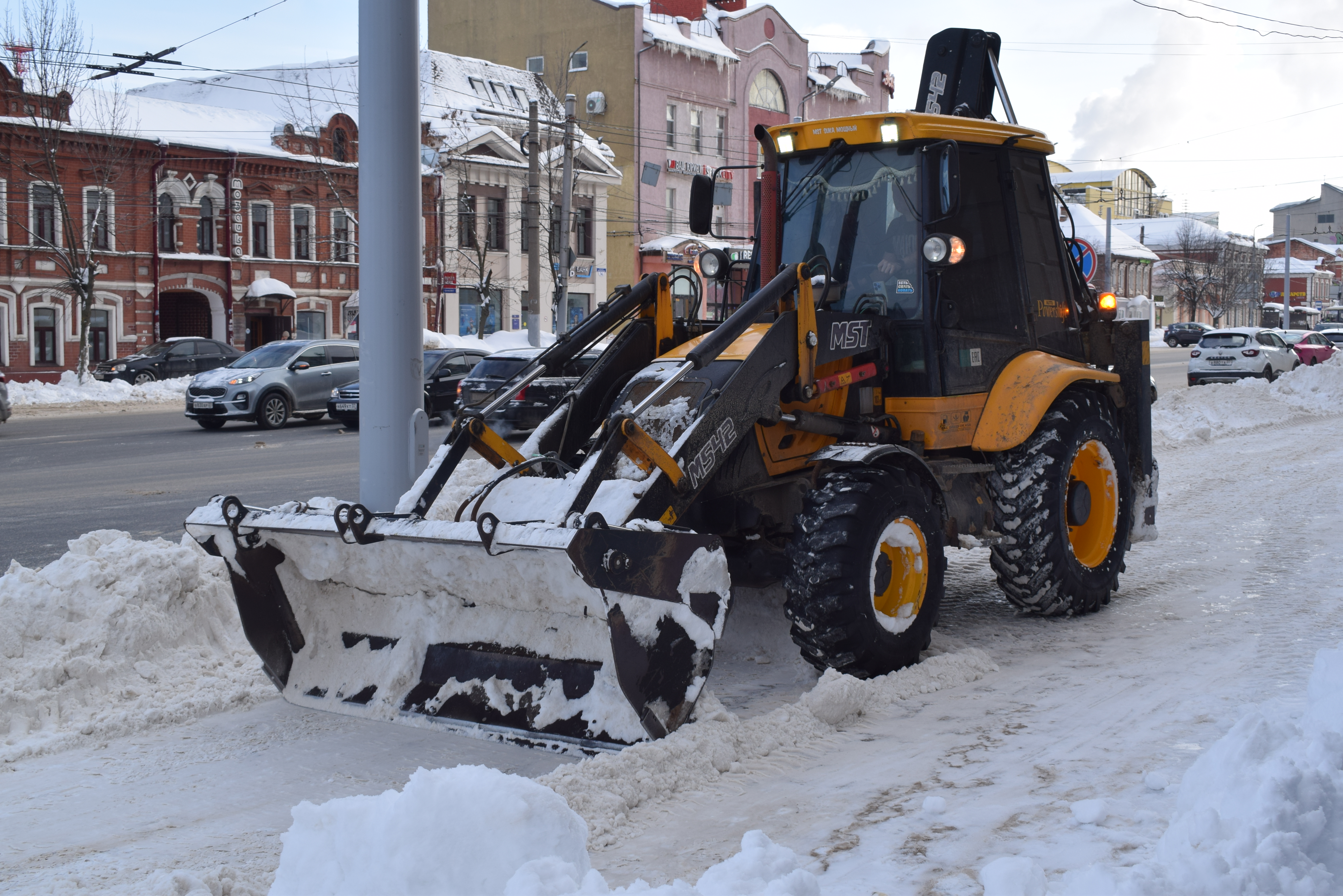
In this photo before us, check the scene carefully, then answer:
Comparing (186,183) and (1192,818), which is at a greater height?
(186,183)

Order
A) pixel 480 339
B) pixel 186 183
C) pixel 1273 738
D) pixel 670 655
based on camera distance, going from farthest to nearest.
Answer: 1. pixel 480 339
2. pixel 186 183
3. pixel 670 655
4. pixel 1273 738

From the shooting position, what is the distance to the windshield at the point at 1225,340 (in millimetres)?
28891

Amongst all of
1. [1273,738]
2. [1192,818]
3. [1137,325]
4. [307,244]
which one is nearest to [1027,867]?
[1192,818]

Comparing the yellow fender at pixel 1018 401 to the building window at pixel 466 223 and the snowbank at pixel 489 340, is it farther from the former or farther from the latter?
the building window at pixel 466 223

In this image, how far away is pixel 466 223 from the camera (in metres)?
44.3

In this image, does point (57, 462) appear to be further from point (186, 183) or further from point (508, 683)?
point (186, 183)

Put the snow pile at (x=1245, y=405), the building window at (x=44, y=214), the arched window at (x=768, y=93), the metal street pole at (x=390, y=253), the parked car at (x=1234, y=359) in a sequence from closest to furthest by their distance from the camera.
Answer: the metal street pole at (x=390, y=253), the snow pile at (x=1245, y=405), the parked car at (x=1234, y=359), the building window at (x=44, y=214), the arched window at (x=768, y=93)

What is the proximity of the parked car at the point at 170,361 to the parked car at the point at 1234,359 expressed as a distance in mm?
23807

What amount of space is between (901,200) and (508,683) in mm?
3159

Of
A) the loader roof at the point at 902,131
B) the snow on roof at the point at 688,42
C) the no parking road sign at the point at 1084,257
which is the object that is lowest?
the no parking road sign at the point at 1084,257

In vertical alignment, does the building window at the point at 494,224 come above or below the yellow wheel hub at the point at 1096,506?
above

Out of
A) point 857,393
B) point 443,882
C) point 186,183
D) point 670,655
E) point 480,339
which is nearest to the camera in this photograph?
point 443,882

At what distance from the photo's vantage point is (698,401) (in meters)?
5.33

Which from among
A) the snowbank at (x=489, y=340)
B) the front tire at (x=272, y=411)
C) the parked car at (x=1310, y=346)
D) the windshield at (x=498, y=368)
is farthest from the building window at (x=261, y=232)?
the parked car at (x=1310, y=346)
